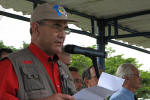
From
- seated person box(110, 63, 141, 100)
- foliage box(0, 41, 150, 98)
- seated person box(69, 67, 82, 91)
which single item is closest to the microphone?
seated person box(69, 67, 82, 91)

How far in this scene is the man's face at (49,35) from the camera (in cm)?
201

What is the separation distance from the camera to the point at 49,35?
2.02 m

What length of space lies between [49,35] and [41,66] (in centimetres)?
23

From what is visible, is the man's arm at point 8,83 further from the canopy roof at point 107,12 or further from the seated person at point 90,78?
the canopy roof at point 107,12

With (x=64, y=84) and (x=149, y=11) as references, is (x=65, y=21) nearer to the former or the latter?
(x=64, y=84)

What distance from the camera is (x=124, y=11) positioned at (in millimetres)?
6516

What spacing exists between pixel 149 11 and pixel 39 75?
4958mm

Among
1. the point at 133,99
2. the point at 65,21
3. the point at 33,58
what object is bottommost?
the point at 133,99

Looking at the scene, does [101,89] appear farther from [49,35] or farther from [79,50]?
[49,35]

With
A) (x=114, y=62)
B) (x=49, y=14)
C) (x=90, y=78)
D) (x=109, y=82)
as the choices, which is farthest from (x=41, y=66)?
(x=114, y=62)

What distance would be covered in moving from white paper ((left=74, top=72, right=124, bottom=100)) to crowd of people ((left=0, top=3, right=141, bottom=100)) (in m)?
0.12

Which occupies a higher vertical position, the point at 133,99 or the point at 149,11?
the point at 149,11

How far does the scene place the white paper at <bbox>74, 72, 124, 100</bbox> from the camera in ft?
6.40

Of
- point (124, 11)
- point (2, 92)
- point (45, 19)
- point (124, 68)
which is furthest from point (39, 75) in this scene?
point (124, 11)
